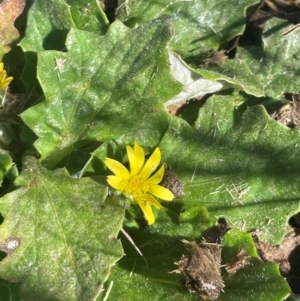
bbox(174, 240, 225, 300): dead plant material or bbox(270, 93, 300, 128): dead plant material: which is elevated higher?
bbox(174, 240, 225, 300): dead plant material

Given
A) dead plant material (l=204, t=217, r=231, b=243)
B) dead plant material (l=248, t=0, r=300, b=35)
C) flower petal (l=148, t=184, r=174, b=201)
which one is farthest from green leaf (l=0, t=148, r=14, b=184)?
dead plant material (l=248, t=0, r=300, b=35)

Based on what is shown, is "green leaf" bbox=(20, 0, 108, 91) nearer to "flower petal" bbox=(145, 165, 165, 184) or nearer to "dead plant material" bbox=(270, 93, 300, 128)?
"flower petal" bbox=(145, 165, 165, 184)

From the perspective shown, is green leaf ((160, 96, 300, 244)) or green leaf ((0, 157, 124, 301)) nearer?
green leaf ((0, 157, 124, 301))

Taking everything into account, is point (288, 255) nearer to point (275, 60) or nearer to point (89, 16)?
point (275, 60)

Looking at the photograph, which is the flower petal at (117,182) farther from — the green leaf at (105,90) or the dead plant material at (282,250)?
the dead plant material at (282,250)

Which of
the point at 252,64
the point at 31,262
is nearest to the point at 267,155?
the point at 252,64

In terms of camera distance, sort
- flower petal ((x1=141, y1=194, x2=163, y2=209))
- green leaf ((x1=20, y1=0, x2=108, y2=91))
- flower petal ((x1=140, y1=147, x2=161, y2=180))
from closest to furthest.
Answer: flower petal ((x1=141, y1=194, x2=163, y2=209)) < flower petal ((x1=140, y1=147, x2=161, y2=180)) < green leaf ((x1=20, y1=0, x2=108, y2=91))
